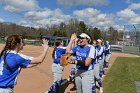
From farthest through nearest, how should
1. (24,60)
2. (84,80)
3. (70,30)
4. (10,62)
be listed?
(70,30) → (84,80) → (24,60) → (10,62)

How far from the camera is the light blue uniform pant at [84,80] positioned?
7.66 metres

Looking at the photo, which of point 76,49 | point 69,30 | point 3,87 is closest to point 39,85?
point 76,49

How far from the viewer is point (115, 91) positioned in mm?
12891

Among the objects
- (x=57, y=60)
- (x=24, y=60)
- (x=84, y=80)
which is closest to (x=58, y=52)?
(x=57, y=60)

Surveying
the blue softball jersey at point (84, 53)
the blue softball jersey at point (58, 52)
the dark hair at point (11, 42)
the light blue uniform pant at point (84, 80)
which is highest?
the dark hair at point (11, 42)

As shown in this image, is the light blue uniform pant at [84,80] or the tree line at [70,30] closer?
the light blue uniform pant at [84,80]

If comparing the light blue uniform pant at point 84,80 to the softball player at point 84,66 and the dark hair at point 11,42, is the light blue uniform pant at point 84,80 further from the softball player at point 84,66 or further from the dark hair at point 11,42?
the dark hair at point 11,42

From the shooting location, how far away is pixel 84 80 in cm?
770

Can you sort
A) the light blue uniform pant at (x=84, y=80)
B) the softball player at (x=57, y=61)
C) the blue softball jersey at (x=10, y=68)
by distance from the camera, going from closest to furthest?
1. the blue softball jersey at (x=10, y=68)
2. the light blue uniform pant at (x=84, y=80)
3. the softball player at (x=57, y=61)

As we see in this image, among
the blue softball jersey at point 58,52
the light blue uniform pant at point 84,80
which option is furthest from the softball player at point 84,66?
the blue softball jersey at point 58,52

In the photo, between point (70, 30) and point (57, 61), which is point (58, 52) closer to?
point (57, 61)

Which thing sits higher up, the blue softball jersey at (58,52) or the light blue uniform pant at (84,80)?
Answer: the blue softball jersey at (58,52)

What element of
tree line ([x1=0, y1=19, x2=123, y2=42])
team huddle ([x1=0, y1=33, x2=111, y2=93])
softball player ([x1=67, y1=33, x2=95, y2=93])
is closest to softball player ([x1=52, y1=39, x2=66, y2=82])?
team huddle ([x1=0, y1=33, x2=111, y2=93])

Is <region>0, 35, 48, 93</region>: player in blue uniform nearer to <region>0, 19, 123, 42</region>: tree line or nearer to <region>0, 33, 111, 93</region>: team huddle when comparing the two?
<region>0, 33, 111, 93</region>: team huddle
